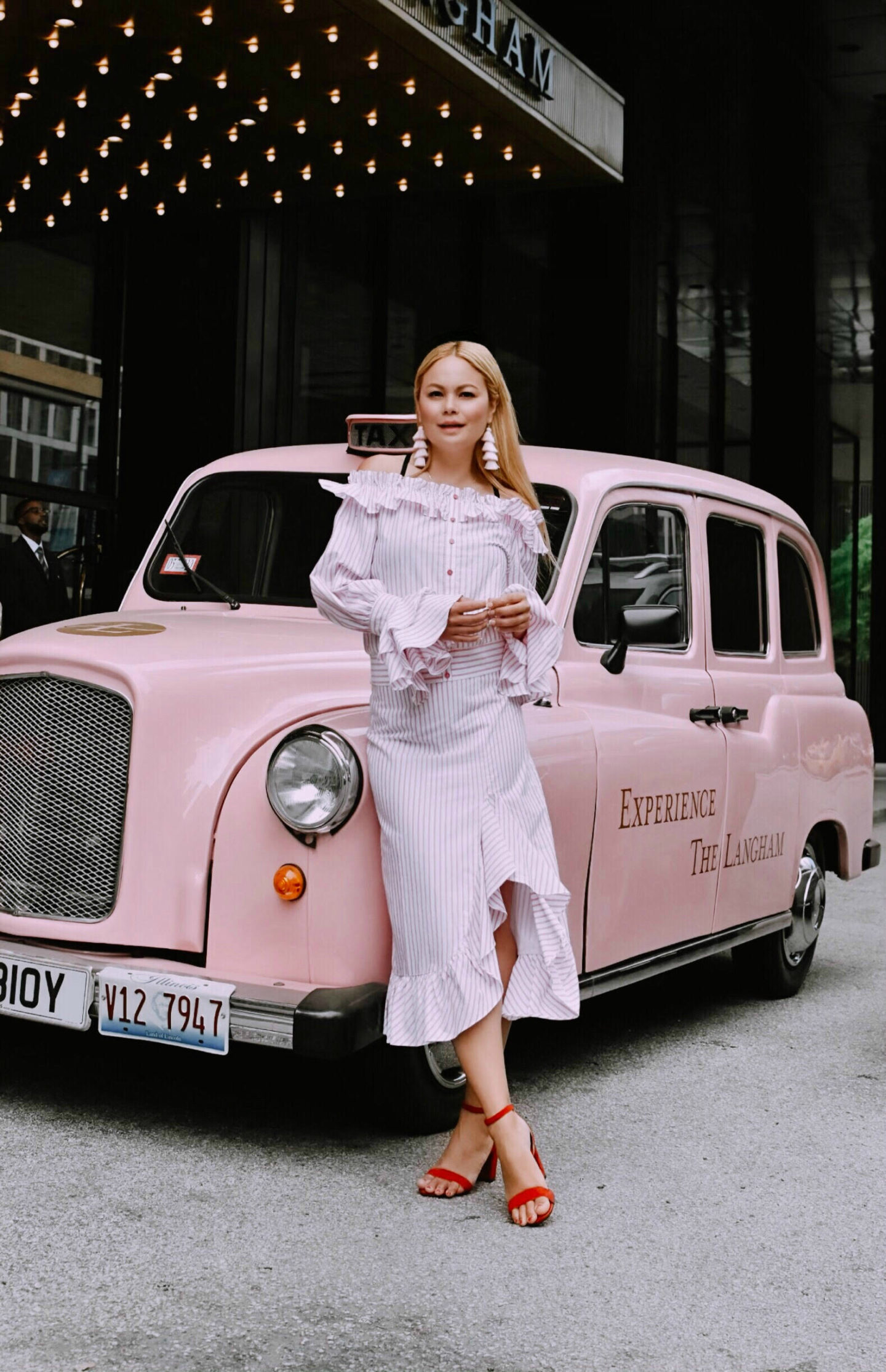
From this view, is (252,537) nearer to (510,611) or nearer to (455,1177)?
(510,611)

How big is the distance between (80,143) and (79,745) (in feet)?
27.5

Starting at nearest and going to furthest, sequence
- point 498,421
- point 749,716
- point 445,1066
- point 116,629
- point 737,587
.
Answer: point 498,421 → point 445,1066 → point 116,629 → point 749,716 → point 737,587

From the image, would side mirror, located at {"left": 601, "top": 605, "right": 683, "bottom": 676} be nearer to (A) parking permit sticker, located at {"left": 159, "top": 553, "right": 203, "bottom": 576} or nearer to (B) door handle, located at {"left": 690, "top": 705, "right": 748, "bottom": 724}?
(B) door handle, located at {"left": 690, "top": 705, "right": 748, "bottom": 724}

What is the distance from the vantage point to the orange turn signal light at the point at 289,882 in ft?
12.0

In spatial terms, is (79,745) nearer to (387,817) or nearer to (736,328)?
(387,817)

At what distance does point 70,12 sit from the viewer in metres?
8.85

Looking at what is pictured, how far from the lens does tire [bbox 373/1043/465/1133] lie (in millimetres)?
3930

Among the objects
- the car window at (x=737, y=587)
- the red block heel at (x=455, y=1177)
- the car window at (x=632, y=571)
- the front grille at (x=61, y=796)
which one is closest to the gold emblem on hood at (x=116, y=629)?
the front grille at (x=61, y=796)

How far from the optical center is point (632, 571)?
4992mm

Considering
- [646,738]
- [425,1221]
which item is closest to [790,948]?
[646,738]

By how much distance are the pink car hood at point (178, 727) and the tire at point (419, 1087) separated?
0.60 m

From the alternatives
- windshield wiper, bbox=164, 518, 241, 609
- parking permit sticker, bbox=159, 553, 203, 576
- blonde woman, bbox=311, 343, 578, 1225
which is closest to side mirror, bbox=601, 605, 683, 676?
blonde woman, bbox=311, 343, 578, 1225

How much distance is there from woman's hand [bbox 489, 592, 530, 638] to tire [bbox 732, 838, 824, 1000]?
2.81 metres

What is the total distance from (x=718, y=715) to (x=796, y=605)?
127 centimetres
